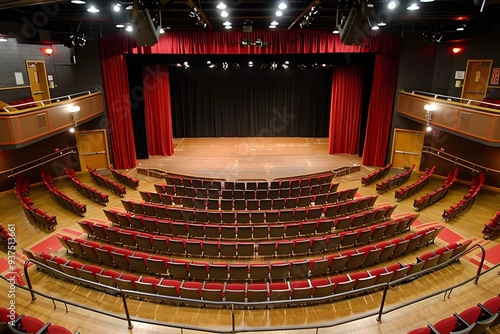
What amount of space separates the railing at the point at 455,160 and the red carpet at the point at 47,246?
40.2 ft

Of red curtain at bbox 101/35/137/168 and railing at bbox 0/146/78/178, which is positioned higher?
red curtain at bbox 101/35/137/168

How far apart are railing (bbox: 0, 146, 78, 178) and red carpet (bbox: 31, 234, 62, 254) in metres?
4.36

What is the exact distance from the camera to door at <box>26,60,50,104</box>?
11680 millimetres

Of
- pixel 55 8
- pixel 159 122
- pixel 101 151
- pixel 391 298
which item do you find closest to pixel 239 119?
pixel 159 122

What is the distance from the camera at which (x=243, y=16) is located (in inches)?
394

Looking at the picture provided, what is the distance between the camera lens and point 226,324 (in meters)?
4.94

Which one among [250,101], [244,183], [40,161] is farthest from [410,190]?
[40,161]

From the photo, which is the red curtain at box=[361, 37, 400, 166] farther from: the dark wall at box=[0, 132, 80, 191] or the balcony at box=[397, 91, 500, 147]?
the dark wall at box=[0, 132, 80, 191]

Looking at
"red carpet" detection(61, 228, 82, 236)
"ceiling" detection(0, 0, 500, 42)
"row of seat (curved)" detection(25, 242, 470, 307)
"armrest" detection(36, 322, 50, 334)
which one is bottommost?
"red carpet" detection(61, 228, 82, 236)

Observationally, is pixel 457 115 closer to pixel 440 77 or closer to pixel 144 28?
pixel 440 77

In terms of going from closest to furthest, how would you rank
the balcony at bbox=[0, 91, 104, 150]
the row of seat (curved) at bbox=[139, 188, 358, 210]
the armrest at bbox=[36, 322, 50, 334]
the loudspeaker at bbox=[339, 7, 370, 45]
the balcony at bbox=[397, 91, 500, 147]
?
the armrest at bbox=[36, 322, 50, 334]
the loudspeaker at bbox=[339, 7, 370, 45]
the balcony at bbox=[0, 91, 104, 150]
the balcony at bbox=[397, 91, 500, 147]
the row of seat (curved) at bbox=[139, 188, 358, 210]

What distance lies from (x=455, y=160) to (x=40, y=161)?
1446cm

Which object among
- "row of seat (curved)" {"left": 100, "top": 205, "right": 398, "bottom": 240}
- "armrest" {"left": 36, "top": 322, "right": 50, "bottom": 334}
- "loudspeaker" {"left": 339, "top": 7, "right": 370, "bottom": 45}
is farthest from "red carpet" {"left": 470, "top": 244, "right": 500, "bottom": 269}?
"armrest" {"left": 36, "top": 322, "right": 50, "bottom": 334}

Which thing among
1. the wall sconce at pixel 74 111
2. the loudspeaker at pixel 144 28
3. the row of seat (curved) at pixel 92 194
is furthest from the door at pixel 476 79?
the wall sconce at pixel 74 111
